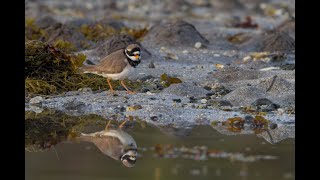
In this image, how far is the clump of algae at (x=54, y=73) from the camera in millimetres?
10188

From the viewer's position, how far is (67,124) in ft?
28.1

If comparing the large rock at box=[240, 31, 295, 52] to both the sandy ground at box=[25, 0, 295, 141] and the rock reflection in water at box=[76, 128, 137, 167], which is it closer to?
the sandy ground at box=[25, 0, 295, 141]

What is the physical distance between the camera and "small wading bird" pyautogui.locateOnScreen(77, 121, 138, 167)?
7.21 meters

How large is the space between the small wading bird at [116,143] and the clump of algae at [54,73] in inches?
79.8

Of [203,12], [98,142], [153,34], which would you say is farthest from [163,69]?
[203,12]

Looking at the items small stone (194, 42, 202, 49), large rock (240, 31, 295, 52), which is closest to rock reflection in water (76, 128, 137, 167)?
small stone (194, 42, 202, 49)

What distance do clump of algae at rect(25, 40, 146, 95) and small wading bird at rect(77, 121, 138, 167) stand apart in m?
2.03

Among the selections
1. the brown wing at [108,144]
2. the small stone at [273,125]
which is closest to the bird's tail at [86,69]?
the brown wing at [108,144]

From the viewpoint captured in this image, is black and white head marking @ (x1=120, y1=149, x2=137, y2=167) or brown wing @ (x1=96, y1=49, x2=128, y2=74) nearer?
black and white head marking @ (x1=120, y1=149, x2=137, y2=167)

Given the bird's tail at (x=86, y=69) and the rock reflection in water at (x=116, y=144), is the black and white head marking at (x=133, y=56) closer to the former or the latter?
the bird's tail at (x=86, y=69)

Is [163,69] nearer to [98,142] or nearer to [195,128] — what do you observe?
[195,128]

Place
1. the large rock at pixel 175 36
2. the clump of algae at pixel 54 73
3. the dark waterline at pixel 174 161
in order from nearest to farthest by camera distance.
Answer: the dark waterline at pixel 174 161, the clump of algae at pixel 54 73, the large rock at pixel 175 36

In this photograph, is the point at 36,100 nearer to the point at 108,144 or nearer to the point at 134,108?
the point at 134,108

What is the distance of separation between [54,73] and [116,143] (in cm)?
301
